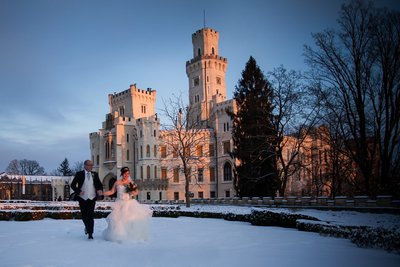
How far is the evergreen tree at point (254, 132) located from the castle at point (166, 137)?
12576 millimetres

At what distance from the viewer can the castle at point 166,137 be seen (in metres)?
52.8

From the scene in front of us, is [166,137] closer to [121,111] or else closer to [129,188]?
[121,111]

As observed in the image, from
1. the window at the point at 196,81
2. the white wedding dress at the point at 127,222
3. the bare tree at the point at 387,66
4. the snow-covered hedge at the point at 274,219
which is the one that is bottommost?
the snow-covered hedge at the point at 274,219

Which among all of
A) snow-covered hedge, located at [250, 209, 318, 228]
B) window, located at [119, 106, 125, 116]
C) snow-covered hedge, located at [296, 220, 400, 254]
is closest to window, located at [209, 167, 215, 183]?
window, located at [119, 106, 125, 116]

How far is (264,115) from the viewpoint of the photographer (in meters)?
32.9

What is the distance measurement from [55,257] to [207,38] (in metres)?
56.7

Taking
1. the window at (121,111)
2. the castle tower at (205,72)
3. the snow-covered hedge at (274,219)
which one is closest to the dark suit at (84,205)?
the snow-covered hedge at (274,219)

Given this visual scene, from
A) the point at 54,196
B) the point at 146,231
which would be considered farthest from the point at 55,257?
the point at 54,196

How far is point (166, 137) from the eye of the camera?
183 ft

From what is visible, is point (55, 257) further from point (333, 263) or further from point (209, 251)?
point (333, 263)

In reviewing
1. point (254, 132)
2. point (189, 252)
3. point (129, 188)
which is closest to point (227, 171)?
point (254, 132)

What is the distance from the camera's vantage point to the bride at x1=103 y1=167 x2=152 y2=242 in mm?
8602

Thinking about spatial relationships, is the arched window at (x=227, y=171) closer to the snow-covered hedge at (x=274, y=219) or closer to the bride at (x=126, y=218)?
the snow-covered hedge at (x=274, y=219)

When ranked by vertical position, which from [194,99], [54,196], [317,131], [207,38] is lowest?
[54,196]
